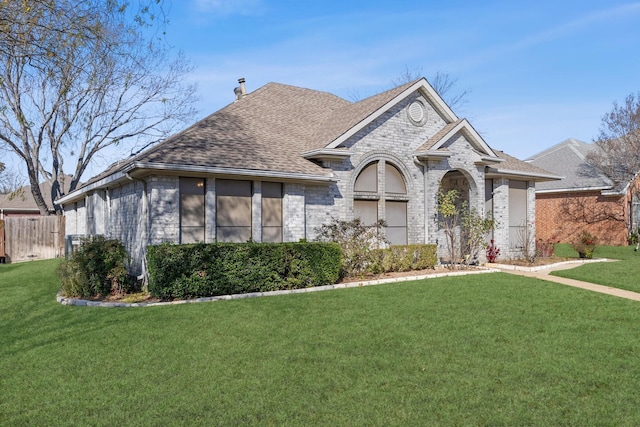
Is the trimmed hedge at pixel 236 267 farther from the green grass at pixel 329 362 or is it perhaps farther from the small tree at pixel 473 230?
the small tree at pixel 473 230

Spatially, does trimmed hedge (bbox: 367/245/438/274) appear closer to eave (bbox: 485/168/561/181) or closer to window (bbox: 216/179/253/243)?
window (bbox: 216/179/253/243)

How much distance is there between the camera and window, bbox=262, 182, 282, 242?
14320mm

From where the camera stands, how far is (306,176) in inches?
556

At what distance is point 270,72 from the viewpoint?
25.2 m

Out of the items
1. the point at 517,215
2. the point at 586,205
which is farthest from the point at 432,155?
the point at 586,205

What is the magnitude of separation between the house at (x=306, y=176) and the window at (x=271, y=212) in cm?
3

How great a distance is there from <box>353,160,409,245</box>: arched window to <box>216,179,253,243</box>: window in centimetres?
373

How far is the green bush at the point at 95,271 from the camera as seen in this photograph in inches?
461

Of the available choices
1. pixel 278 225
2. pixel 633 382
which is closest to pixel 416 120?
pixel 278 225

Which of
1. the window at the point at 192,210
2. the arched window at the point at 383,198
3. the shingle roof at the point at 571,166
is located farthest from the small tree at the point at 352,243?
the shingle roof at the point at 571,166

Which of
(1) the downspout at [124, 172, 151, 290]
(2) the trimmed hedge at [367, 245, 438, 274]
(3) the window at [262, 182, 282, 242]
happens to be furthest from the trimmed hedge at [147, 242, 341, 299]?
(3) the window at [262, 182, 282, 242]

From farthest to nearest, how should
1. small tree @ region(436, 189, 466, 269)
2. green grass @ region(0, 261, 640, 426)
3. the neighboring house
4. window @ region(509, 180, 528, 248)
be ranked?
the neighboring house
window @ region(509, 180, 528, 248)
small tree @ region(436, 189, 466, 269)
green grass @ region(0, 261, 640, 426)

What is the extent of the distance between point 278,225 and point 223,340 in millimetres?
7236

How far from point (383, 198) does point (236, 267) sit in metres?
6.55
